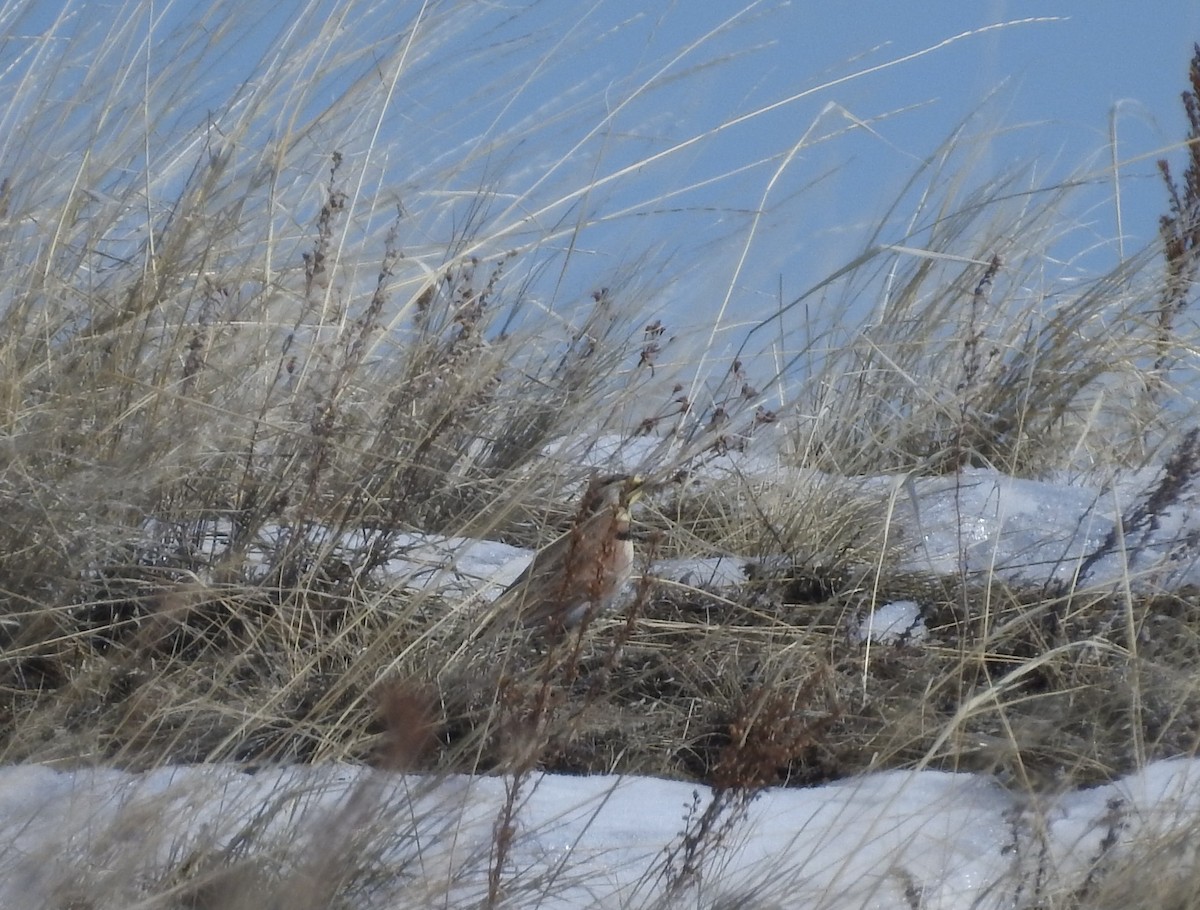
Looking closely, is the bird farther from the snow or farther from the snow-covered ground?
the snow

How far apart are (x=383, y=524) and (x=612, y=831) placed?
78 centimetres

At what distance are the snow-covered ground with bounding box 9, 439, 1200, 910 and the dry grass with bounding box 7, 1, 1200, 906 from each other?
0.18 feet

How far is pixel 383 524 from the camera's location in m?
2.42

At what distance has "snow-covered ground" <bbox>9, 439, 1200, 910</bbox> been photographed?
1534 millimetres

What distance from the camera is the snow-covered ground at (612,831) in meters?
1.53

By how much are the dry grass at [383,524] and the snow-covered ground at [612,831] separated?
0.18 feet

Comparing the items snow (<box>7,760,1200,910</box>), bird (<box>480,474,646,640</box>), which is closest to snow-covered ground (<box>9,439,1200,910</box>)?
snow (<box>7,760,1200,910</box>)

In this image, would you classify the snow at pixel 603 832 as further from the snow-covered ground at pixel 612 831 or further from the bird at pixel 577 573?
the bird at pixel 577 573

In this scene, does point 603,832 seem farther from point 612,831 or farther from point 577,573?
point 577,573

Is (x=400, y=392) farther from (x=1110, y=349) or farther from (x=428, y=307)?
(x=1110, y=349)

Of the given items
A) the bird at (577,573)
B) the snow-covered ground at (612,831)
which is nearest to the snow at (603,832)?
the snow-covered ground at (612,831)

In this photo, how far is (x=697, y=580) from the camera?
2.70m

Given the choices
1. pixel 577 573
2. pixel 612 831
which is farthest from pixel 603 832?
pixel 577 573

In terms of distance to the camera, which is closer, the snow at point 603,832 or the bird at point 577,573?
the snow at point 603,832
